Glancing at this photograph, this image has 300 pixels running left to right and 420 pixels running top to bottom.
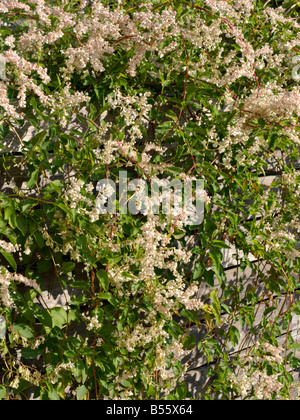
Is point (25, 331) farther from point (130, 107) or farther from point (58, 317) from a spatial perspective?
point (130, 107)

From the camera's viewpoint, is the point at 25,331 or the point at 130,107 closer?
the point at 25,331

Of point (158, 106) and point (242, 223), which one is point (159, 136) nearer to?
point (158, 106)

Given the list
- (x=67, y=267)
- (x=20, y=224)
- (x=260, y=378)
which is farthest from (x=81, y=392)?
(x=260, y=378)

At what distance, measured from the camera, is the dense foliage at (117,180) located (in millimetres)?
1178

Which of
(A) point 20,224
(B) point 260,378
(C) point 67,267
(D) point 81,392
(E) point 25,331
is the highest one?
(A) point 20,224

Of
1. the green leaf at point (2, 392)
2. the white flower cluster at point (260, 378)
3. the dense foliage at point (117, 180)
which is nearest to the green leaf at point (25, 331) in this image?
the dense foliage at point (117, 180)

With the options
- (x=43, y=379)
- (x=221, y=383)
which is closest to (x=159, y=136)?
(x=43, y=379)

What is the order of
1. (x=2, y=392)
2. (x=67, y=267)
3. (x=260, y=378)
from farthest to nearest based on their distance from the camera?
1. (x=260, y=378)
2. (x=67, y=267)
3. (x=2, y=392)

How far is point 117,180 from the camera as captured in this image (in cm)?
132

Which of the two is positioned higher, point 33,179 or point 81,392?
point 33,179

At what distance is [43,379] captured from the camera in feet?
3.83

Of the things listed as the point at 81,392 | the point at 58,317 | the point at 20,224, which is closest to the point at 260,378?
the point at 81,392

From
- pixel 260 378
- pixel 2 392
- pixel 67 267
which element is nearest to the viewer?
pixel 2 392

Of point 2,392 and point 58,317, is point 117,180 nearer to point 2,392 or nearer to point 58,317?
point 58,317
